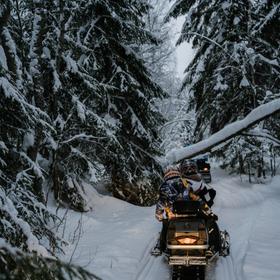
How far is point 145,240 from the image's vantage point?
10.9 metres

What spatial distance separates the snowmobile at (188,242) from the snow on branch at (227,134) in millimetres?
4596

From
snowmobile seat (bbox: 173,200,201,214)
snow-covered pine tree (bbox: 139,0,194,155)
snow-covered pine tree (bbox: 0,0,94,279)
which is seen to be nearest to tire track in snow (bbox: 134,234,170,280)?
snowmobile seat (bbox: 173,200,201,214)

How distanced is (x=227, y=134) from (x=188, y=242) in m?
4.70

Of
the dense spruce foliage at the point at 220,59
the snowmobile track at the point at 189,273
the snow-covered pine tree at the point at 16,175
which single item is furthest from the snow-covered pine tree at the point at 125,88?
the snow-covered pine tree at the point at 16,175

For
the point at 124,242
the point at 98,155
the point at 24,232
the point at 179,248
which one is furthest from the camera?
the point at 98,155

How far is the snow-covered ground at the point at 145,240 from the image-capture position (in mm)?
8211

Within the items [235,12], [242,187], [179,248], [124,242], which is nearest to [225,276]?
[179,248]

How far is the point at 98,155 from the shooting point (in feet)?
48.4

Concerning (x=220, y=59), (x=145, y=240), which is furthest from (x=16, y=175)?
(x=220, y=59)

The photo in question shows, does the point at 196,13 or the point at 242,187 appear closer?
the point at 196,13

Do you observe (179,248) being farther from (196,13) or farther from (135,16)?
(196,13)

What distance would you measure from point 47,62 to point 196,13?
812 centimetres

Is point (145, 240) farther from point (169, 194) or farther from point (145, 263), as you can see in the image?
Answer: point (169, 194)

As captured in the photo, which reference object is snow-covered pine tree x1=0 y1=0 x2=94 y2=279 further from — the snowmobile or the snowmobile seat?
the snowmobile seat
